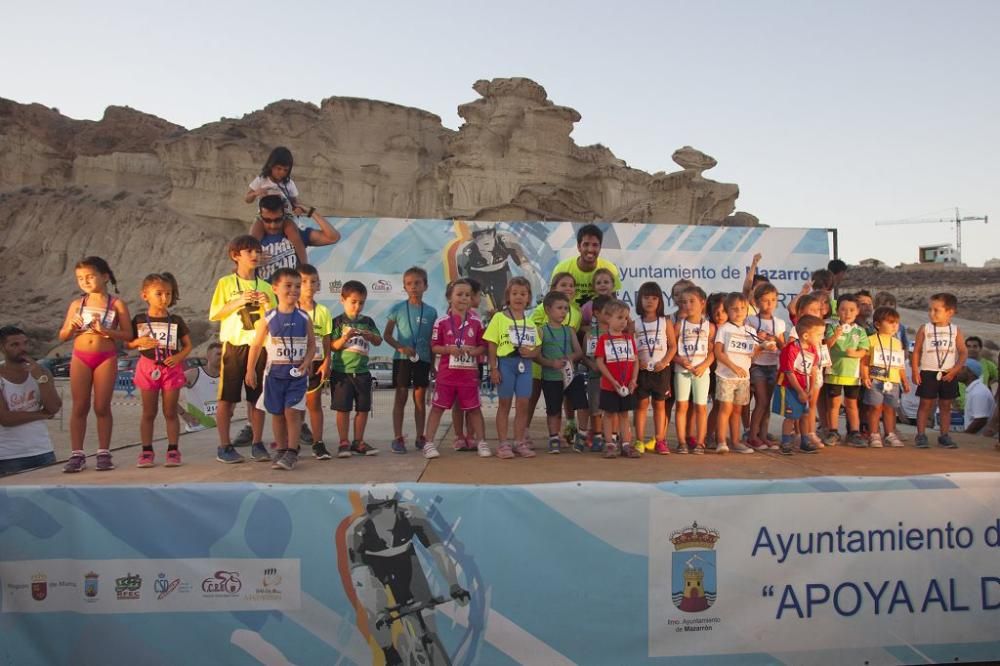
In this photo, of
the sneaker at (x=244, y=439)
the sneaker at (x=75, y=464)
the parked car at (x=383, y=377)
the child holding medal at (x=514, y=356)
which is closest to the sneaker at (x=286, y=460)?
the sneaker at (x=75, y=464)

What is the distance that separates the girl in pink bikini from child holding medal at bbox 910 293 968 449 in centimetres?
615

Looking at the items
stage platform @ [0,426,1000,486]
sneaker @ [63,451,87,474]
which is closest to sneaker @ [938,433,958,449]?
stage platform @ [0,426,1000,486]

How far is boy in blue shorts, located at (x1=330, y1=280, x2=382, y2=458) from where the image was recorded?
4.61 metres

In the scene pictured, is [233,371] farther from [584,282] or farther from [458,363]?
[584,282]

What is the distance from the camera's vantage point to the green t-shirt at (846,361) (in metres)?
4.93

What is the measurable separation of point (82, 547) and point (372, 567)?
146 centimetres

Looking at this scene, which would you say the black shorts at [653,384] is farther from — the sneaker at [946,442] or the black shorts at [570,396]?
the sneaker at [946,442]

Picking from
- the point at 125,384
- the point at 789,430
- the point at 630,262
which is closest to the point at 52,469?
the point at 789,430

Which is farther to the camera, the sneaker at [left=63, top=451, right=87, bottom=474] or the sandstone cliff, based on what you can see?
the sandstone cliff

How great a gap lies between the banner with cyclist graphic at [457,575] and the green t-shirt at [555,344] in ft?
5.48

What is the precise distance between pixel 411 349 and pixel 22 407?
2.78m

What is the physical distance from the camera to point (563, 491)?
3045 mm

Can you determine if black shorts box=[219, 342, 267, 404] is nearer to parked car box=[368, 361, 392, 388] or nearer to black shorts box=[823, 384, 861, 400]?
black shorts box=[823, 384, 861, 400]

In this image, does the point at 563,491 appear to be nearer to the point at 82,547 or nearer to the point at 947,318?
the point at 82,547
